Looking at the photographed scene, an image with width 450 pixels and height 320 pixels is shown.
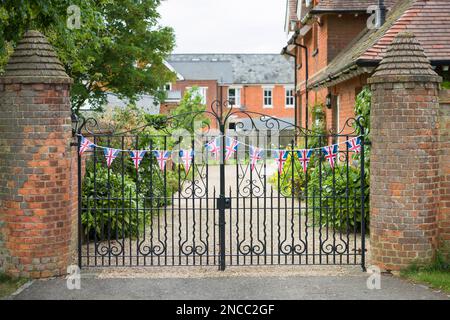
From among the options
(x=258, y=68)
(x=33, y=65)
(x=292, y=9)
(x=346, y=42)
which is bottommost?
(x=33, y=65)

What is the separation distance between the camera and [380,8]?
14.9m

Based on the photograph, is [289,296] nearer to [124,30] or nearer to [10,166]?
[10,166]

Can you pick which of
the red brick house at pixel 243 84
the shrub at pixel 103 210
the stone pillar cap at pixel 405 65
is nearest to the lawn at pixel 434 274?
the stone pillar cap at pixel 405 65

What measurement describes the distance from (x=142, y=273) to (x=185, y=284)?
83cm

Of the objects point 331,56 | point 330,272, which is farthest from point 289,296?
point 331,56

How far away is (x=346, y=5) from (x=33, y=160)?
40.2 ft

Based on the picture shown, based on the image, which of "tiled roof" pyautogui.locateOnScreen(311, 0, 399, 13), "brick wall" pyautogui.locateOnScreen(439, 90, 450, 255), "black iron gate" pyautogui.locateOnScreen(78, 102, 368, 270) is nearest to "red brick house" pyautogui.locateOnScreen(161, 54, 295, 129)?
"tiled roof" pyautogui.locateOnScreen(311, 0, 399, 13)

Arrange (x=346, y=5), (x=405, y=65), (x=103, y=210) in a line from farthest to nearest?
(x=346, y=5), (x=103, y=210), (x=405, y=65)

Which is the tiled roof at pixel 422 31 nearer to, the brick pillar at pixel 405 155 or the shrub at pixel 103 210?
the brick pillar at pixel 405 155

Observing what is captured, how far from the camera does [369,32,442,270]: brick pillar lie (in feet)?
23.9

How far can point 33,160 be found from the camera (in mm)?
7137

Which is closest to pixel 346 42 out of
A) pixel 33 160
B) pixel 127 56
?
pixel 127 56

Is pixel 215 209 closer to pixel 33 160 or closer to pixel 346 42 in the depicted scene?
pixel 33 160

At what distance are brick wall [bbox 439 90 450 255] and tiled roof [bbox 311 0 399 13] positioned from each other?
989 centimetres
